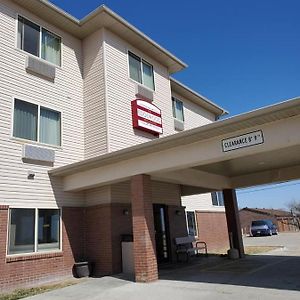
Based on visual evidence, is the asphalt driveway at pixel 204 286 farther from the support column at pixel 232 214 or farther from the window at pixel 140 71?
the window at pixel 140 71

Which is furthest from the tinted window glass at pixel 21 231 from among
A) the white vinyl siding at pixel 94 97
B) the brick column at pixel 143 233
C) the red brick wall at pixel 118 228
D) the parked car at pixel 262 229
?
the parked car at pixel 262 229

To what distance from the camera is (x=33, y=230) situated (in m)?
12.0

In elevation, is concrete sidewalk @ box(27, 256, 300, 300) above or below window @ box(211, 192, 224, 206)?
below

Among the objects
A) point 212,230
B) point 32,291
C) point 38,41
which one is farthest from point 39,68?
point 212,230

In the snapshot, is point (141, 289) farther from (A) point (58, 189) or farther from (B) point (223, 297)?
(A) point (58, 189)

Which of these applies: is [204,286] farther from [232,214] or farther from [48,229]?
[232,214]

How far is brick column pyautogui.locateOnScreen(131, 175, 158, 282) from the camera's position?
10.4m

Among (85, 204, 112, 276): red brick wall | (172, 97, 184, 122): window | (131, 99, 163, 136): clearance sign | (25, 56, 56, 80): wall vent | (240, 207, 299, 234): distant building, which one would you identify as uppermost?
(172, 97, 184, 122): window

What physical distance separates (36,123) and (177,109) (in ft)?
33.2

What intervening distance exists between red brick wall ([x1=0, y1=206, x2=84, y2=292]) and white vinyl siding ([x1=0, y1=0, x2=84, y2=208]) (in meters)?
0.62

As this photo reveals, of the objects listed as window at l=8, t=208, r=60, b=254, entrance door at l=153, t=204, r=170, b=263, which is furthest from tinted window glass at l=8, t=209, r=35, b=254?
entrance door at l=153, t=204, r=170, b=263

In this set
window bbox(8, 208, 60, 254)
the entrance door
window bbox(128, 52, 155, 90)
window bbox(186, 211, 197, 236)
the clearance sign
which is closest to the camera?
window bbox(8, 208, 60, 254)

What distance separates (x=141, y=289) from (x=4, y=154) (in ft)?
20.6

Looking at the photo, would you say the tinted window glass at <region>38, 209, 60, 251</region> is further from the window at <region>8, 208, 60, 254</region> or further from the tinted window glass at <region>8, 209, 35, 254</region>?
the tinted window glass at <region>8, 209, 35, 254</region>
